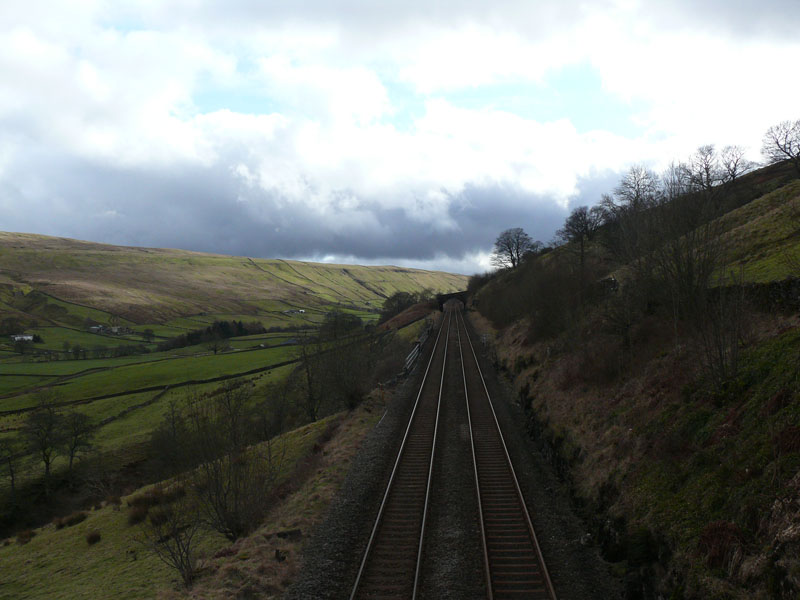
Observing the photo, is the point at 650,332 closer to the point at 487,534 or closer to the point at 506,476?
the point at 506,476

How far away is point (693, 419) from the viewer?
1213cm

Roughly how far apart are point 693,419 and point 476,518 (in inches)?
258

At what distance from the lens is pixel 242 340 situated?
118375 mm

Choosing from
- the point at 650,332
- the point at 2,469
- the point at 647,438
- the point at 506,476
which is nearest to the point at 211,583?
the point at 506,476

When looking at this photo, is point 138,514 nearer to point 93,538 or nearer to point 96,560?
point 93,538

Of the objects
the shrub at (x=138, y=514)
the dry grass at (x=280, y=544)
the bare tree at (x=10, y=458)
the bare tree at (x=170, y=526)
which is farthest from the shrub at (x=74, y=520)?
the dry grass at (x=280, y=544)

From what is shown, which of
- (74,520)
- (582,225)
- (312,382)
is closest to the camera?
(74,520)

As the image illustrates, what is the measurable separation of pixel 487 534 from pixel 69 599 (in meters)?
14.7

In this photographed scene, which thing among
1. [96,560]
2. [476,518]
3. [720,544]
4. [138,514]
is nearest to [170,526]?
[96,560]

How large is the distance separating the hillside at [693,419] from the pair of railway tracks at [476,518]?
6.25ft

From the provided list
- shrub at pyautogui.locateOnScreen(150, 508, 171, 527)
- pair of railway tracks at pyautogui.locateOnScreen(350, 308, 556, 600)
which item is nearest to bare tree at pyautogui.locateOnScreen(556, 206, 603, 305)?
pair of railway tracks at pyautogui.locateOnScreen(350, 308, 556, 600)

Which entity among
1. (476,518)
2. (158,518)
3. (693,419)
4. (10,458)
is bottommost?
(10,458)

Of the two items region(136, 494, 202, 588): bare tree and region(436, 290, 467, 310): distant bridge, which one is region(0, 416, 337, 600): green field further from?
region(436, 290, 467, 310): distant bridge

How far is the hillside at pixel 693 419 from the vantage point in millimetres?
8125
